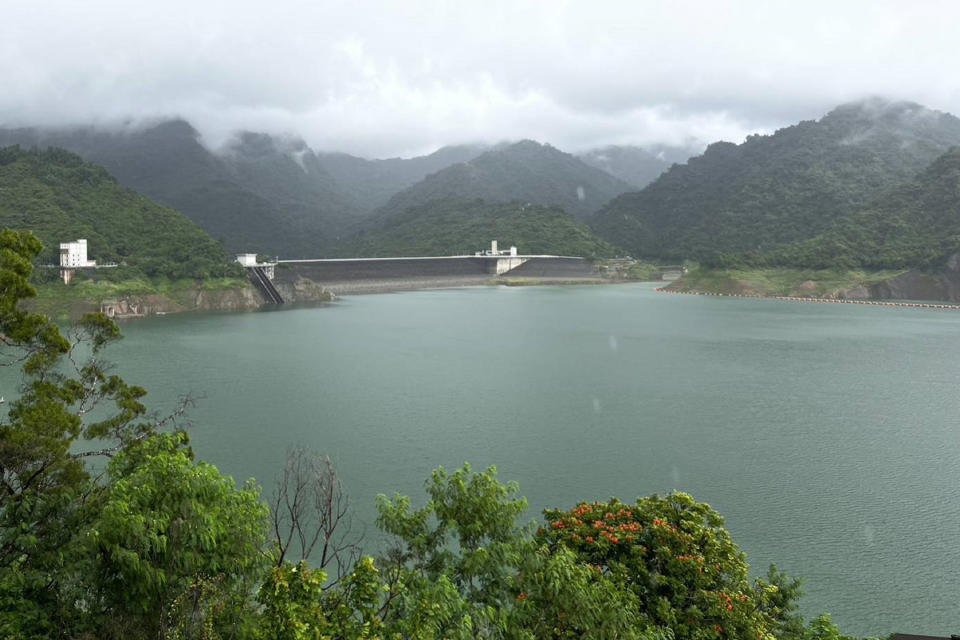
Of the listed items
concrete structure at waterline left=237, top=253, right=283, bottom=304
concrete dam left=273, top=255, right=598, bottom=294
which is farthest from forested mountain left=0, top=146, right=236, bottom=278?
concrete dam left=273, top=255, right=598, bottom=294

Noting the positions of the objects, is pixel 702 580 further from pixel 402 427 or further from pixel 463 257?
pixel 463 257

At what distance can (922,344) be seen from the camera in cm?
4712

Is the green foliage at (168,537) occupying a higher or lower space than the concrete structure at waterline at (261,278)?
lower

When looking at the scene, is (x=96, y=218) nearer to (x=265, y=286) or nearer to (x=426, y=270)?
(x=265, y=286)

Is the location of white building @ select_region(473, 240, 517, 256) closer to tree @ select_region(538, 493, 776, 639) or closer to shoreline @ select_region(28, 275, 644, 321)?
shoreline @ select_region(28, 275, 644, 321)

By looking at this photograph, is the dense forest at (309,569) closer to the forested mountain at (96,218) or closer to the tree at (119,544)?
the tree at (119,544)

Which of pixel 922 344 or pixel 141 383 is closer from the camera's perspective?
pixel 141 383

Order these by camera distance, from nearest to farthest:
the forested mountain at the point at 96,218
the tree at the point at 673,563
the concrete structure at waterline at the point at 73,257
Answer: the tree at the point at 673,563
the concrete structure at waterline at the point at 73,257
the forested mountain at the point at 96,218

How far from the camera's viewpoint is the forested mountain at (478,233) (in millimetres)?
125438

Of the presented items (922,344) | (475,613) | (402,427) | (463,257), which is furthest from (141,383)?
(463,257)

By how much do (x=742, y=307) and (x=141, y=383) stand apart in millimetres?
63427

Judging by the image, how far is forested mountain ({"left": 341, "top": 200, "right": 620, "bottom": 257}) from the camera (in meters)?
125

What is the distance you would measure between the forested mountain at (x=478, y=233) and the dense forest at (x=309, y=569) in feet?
370

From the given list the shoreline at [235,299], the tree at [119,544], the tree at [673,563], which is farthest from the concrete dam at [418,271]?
the tree at [673,563]
